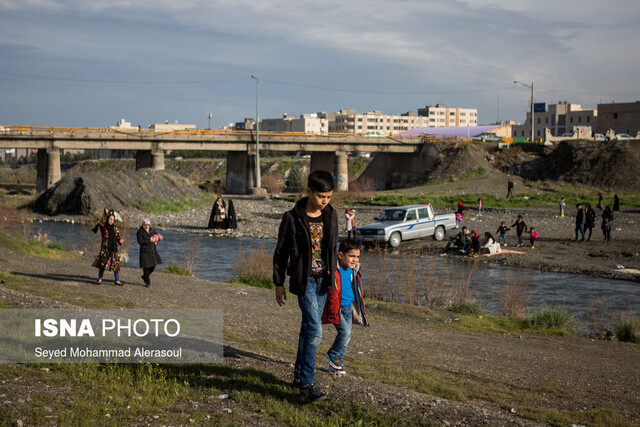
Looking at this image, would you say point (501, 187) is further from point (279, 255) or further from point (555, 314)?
point (279, 255)

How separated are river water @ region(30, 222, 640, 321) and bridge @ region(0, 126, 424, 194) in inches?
1437

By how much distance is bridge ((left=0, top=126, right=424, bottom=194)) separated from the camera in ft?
209

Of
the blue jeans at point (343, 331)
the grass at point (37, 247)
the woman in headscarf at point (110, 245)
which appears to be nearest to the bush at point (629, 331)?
the blue jeans at point (343, 331)

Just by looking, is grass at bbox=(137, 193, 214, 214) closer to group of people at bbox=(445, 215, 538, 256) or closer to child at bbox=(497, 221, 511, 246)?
group of people at bbox=(445, 215, 538, 256)

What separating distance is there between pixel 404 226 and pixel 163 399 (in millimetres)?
23531

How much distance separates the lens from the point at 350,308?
24.0 ft

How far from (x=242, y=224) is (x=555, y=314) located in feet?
87.2

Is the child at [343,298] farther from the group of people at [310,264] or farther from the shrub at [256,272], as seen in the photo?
the shrub at [256,272]

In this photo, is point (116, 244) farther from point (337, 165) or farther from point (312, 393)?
point (337, 165)

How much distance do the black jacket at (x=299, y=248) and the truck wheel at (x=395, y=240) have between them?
2213 centimetres

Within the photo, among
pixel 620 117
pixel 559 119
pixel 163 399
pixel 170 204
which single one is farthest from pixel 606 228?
pixel 559 119

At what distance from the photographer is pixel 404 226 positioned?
29.5 m

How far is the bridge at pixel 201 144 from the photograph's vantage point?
63.8m

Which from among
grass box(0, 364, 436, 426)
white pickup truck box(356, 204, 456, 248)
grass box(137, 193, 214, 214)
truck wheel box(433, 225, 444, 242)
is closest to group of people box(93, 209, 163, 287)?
grass box(0, 364, 436, 426)
